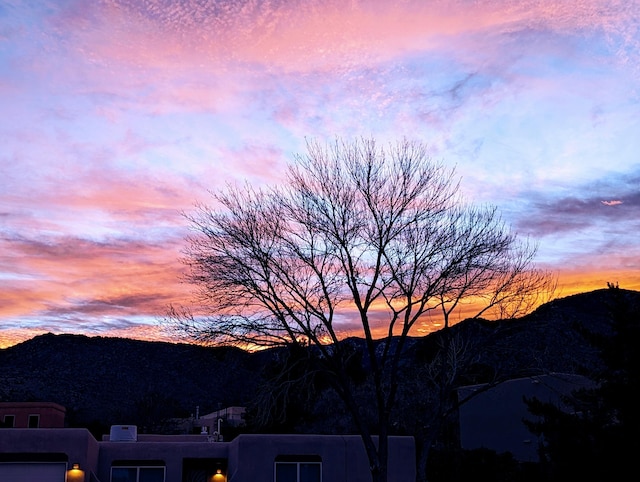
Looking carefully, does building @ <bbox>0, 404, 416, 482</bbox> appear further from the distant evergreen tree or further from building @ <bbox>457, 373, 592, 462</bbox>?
building @ <bbox>457, 373, 592, 462</bbox>

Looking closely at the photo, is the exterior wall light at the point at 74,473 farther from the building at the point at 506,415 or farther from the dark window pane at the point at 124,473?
the building at the point at 506,415

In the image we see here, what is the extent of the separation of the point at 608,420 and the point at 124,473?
14.1m

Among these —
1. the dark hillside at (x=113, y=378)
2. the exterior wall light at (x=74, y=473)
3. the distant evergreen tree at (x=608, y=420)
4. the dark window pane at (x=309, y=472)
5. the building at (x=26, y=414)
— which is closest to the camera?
the distant evergreen tree at (x=608, y=420)

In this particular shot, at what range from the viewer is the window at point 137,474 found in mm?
23109

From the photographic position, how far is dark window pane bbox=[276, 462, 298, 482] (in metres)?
23.1

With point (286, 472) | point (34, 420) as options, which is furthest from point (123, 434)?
point (34, 420)

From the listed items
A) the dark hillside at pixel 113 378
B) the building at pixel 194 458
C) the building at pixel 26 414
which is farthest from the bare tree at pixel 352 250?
the dark hillside at pixel 113 378

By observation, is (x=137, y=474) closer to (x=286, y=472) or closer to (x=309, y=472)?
(x=286, y=472)

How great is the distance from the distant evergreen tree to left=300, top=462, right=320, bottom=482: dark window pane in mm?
6753

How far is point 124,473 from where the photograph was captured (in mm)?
23125

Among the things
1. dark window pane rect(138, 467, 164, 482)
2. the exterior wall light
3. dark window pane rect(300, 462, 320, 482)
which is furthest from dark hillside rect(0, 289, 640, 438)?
the exterior wall light

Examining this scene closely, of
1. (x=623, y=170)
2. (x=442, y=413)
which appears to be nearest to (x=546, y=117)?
(x=623, y=170)

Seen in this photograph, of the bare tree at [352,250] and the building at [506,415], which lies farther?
the building at [506,415]

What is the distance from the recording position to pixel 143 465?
2316 cm
